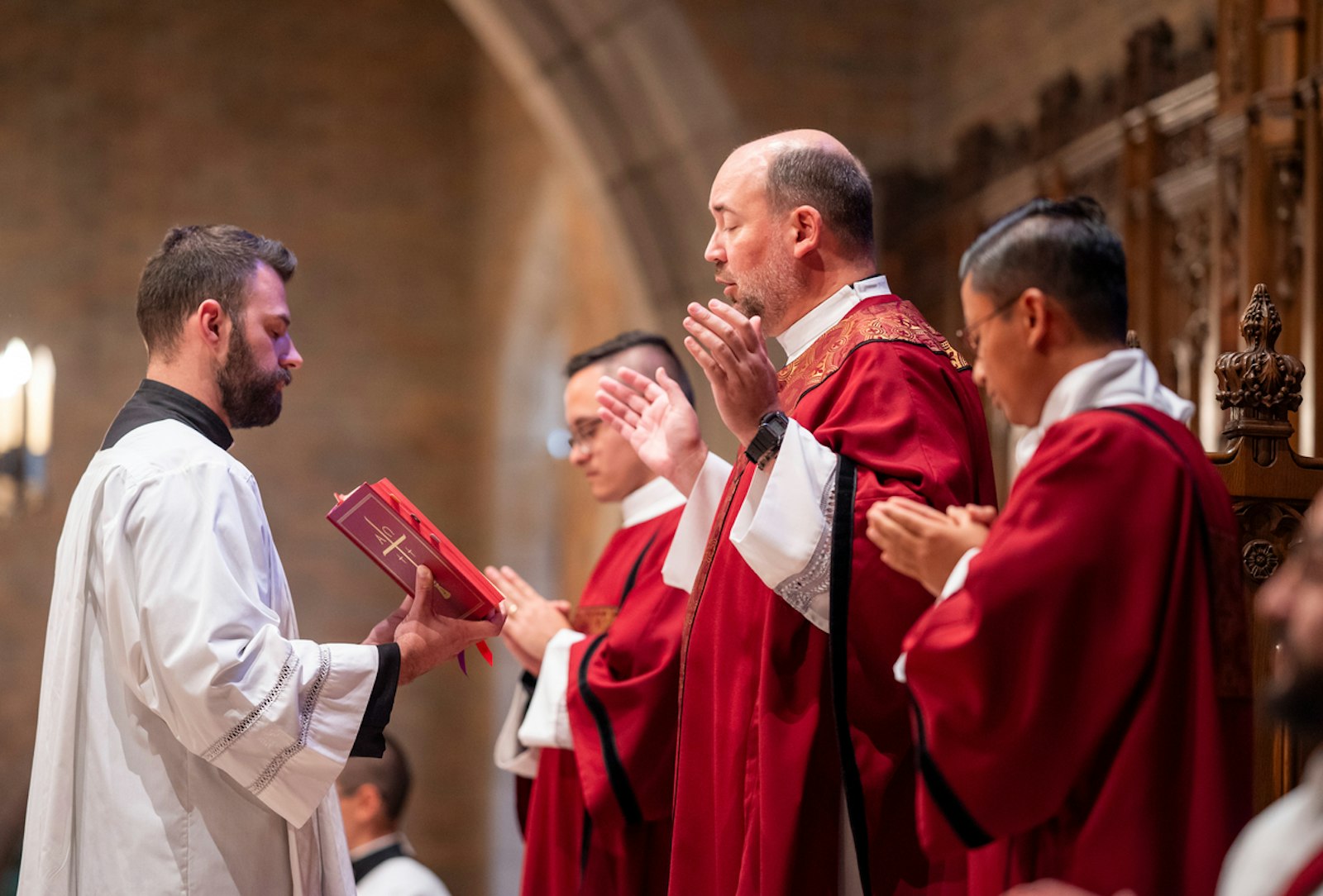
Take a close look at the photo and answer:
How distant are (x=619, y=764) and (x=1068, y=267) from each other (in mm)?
1776

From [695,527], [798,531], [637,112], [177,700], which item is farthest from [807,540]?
[637,112]

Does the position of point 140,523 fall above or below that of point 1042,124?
below

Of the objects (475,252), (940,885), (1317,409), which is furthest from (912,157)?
(475,252)

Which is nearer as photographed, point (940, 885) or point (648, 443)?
point (940, 885)

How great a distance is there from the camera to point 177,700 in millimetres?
2816

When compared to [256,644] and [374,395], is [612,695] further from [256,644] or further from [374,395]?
[374,395]

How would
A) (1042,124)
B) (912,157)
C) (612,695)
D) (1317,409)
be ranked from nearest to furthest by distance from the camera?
(612,695)
(1317,409)
(1042,124)
(912,157)

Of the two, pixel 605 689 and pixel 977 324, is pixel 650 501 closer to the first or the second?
pixel 605 689

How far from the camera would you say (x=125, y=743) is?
2926 mm

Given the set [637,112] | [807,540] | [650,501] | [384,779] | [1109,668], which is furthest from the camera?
[637,112]

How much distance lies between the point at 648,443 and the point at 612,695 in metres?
0.66

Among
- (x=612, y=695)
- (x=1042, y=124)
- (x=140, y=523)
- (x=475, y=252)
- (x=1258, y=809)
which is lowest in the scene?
(x=1258, y=809)

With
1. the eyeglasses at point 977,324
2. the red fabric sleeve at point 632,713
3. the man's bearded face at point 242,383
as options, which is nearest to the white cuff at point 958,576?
the eyeglasses at point 977,324

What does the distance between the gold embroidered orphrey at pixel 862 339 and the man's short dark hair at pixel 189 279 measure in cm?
114
